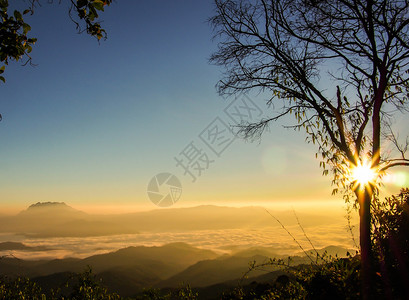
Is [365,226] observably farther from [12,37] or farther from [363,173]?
[12,37]

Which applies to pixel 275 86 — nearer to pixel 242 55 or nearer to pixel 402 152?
pixel 242 55

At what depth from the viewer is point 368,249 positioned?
6891 mm

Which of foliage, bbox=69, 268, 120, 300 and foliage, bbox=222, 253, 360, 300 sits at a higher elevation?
foliage, bbox=222, 253, 360, 300

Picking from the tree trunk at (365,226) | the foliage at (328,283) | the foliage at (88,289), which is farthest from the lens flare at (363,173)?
the foliage at (88,289)

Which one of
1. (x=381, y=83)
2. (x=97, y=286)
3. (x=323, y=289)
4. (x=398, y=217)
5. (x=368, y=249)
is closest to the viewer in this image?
(x=323, y=289)

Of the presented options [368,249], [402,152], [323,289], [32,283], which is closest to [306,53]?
[402,152]

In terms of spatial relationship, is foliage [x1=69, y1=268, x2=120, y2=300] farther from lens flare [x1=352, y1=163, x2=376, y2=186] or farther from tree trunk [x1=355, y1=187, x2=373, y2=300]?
lens flare [x1=352, y1=163, x2=376, y2=186]

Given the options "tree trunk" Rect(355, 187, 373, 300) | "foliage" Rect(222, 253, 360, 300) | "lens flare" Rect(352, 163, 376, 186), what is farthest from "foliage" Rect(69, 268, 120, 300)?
"lens flare" Rect(352, 163, 376, 186)

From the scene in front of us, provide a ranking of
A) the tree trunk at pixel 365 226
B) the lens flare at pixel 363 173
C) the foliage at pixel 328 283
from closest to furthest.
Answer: the foliage at pixel 328 283
the tree trunk at pixel 365 226
the lens flare at pixel 363 173

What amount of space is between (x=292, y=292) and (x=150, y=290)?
389 cm

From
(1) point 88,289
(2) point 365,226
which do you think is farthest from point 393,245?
(1) point 88,289

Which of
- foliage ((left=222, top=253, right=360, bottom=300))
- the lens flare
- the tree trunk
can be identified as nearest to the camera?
foliage ((left=222, top=253, right=360, bottom=300))

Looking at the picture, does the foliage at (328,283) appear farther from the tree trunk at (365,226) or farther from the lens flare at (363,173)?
the lens flare at (363,173)

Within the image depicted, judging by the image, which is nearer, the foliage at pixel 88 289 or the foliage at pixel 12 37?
the foliage at pixel 12 37
